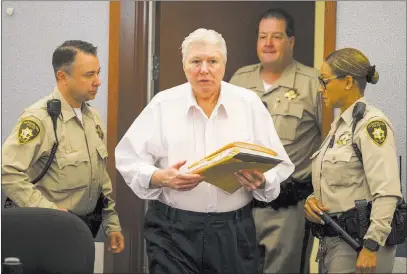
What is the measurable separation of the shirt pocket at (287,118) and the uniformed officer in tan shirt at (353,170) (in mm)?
333

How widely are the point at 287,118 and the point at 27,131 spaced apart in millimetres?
1240

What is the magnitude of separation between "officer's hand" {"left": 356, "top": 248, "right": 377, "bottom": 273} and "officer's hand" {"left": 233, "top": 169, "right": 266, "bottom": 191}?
22.6 inches

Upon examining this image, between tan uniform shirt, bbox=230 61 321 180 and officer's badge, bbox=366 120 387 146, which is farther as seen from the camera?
tan uniform shirt, bbox=230 61 321 180

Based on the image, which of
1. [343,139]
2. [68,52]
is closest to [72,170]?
[68,52]

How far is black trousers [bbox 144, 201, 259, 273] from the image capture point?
3.04 metres

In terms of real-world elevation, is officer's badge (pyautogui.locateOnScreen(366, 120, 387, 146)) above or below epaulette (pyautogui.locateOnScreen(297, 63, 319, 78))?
below

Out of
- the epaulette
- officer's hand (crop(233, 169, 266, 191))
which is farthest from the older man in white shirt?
the epaulette

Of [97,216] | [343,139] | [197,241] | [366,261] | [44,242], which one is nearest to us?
[44,242]

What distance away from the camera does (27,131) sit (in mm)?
3318

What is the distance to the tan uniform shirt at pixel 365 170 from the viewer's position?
3.22 metres

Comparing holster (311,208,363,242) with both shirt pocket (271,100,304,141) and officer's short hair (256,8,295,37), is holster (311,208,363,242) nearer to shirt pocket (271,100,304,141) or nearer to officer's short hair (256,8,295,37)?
shirt pocket (271,100,304,141)

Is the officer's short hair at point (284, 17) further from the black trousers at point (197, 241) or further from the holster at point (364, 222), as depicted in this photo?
the black trousers at point (197, 241)

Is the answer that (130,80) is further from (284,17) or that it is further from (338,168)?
(338,168)


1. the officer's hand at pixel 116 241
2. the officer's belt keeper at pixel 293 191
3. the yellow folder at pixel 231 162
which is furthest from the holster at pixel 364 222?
the officer's hand at pixel 116 241
